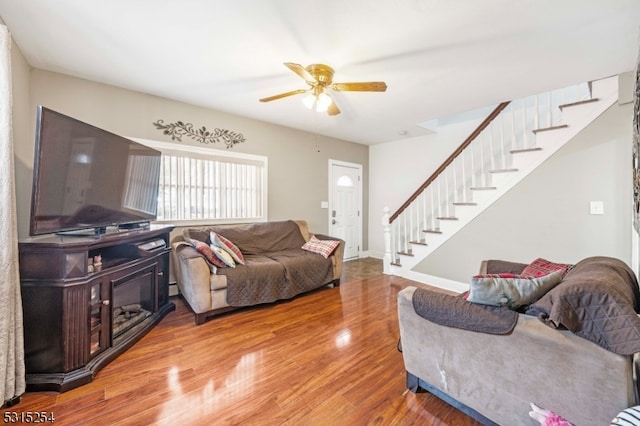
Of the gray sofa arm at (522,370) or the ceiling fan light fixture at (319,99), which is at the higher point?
the ceiling fan light fixture at (319,99)

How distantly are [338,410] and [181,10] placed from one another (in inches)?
107

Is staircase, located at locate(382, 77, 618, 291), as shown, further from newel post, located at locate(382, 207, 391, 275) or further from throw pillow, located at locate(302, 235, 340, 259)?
throw pillow, located at locate(302, 235, 340, 259)

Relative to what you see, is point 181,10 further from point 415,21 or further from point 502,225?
point 502,225

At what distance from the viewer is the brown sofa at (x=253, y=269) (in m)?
2.59

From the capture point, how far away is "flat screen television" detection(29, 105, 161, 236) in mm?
1596

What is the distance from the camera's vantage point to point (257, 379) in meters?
1.80

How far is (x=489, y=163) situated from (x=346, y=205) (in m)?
2.55

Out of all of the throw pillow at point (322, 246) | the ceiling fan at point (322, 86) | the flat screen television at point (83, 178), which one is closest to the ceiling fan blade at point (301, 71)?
the ceiling fan at point (322, 86)

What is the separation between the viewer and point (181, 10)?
1.73m

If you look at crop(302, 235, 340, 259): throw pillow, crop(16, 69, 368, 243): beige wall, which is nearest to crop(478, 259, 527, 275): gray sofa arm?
crop(302, 235, 340, 259): throw pillow

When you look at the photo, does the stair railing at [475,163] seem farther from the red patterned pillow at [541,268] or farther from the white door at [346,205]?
the red patterned pillow at [541,268]

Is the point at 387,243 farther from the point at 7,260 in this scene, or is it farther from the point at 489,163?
the point at 7,260

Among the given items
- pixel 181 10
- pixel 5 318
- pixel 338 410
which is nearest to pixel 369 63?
pixel 181 10

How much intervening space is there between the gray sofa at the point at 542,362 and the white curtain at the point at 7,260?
2286 mm
